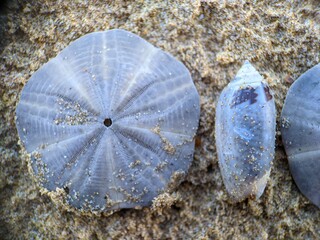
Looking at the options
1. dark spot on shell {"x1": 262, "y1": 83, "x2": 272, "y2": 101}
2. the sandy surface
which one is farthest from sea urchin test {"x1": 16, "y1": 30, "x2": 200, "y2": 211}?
dark spot on shell {"x1": 262, "y1": 83, "x2": 272, "y2": 101}

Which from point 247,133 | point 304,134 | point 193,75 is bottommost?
point 304,134

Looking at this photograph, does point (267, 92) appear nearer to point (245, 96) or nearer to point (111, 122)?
point (245, 96)

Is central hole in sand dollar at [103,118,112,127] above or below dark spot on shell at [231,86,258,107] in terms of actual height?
above

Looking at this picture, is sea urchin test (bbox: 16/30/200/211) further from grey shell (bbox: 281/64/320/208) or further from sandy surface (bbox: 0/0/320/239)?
grey shell (bbox: 281/64/320/208)

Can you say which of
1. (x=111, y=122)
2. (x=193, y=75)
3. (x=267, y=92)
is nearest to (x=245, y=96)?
(x=267, y=92)

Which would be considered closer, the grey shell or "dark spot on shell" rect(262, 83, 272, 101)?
"dark spot on shell" rect(262, 83, 272, 101)
